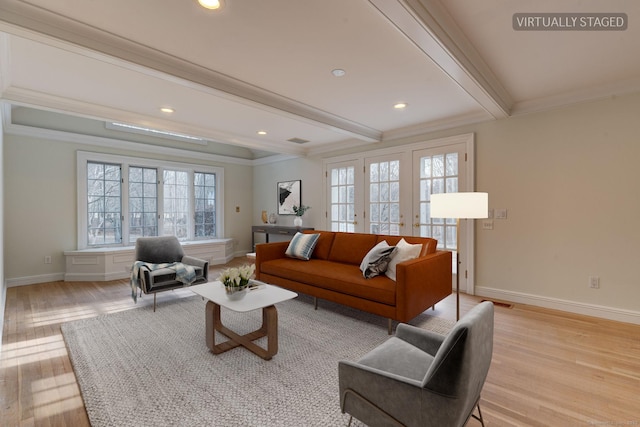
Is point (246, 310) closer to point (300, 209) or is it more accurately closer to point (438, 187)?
point (438, 187)

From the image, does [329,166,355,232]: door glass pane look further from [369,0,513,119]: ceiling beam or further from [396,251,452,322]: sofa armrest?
[369,0,513,119]: ceiling beam

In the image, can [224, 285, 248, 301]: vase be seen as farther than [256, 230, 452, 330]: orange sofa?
No

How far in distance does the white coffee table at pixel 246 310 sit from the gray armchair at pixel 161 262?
101 centimetres

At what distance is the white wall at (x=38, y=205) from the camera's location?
4297 millimetres

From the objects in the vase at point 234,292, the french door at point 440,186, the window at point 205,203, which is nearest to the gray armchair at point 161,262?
the vase at point 234,292

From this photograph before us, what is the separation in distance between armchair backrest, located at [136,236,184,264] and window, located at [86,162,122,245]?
6.09ft

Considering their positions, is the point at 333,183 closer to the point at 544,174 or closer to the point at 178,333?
the point at 544,174

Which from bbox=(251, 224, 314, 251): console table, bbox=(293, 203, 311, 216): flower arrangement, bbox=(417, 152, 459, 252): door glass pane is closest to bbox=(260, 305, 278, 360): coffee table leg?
bbox=(417, 152, 459, 252): door glass pane

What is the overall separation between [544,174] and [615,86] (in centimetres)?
101

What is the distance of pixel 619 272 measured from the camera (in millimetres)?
2992

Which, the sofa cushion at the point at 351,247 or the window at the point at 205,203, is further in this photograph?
the window at the point at 205,203

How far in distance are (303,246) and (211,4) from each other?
289 cm

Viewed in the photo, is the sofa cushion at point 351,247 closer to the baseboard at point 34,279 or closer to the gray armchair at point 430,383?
the gray armchair at point 430,383

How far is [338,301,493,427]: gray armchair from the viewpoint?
1.07 meters
